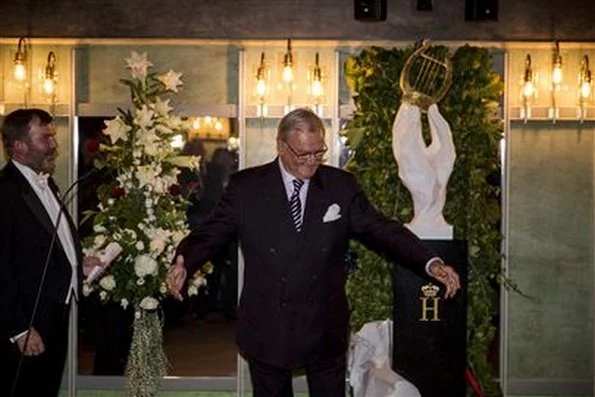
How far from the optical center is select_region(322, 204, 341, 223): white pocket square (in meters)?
3.99

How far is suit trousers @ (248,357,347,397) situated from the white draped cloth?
1454 mm

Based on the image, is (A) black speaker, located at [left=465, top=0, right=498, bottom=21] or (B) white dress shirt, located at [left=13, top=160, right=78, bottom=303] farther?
(A) black speaker, located at [left=465, top=0, right=498, bottom=21]

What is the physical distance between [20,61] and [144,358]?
2423mm

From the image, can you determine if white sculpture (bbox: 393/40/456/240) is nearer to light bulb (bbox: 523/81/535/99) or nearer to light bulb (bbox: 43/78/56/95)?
light bulb (bbox: 523/81/535/99)

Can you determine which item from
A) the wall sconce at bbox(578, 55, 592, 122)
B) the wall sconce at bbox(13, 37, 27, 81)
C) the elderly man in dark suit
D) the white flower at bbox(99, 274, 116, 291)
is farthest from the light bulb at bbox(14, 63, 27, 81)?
the wall sconce at bbox(578, 55, 592, 122)

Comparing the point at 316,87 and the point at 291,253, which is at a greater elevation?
the point at 316,87

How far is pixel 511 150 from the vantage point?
6.72 m

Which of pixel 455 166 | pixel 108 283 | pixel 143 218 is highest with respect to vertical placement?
pixel 455 166

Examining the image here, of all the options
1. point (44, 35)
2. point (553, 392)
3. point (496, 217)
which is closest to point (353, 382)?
point (496, 217)

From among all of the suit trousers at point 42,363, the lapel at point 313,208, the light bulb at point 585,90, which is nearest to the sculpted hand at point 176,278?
the lapel at point 313,208

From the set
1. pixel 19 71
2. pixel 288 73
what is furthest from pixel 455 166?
pixel 19 71

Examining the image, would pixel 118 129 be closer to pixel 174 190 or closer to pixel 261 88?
pixel 174 190

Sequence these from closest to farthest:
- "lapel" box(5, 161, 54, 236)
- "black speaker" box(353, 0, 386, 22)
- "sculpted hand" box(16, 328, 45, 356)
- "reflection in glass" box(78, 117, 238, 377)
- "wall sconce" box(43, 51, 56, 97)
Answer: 1. "sculpted hand" box(16, 328, 45, 356)
2. "lapel" box(5, 161, 54, 236)
3. "black speaker" box(353, 0, 386, 22)
4. "wall sconce" box(43, 51, 56, 97)
5. "reflection in glass" box(78, 117, 238, 377)

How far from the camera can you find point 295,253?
3934 millimetres
